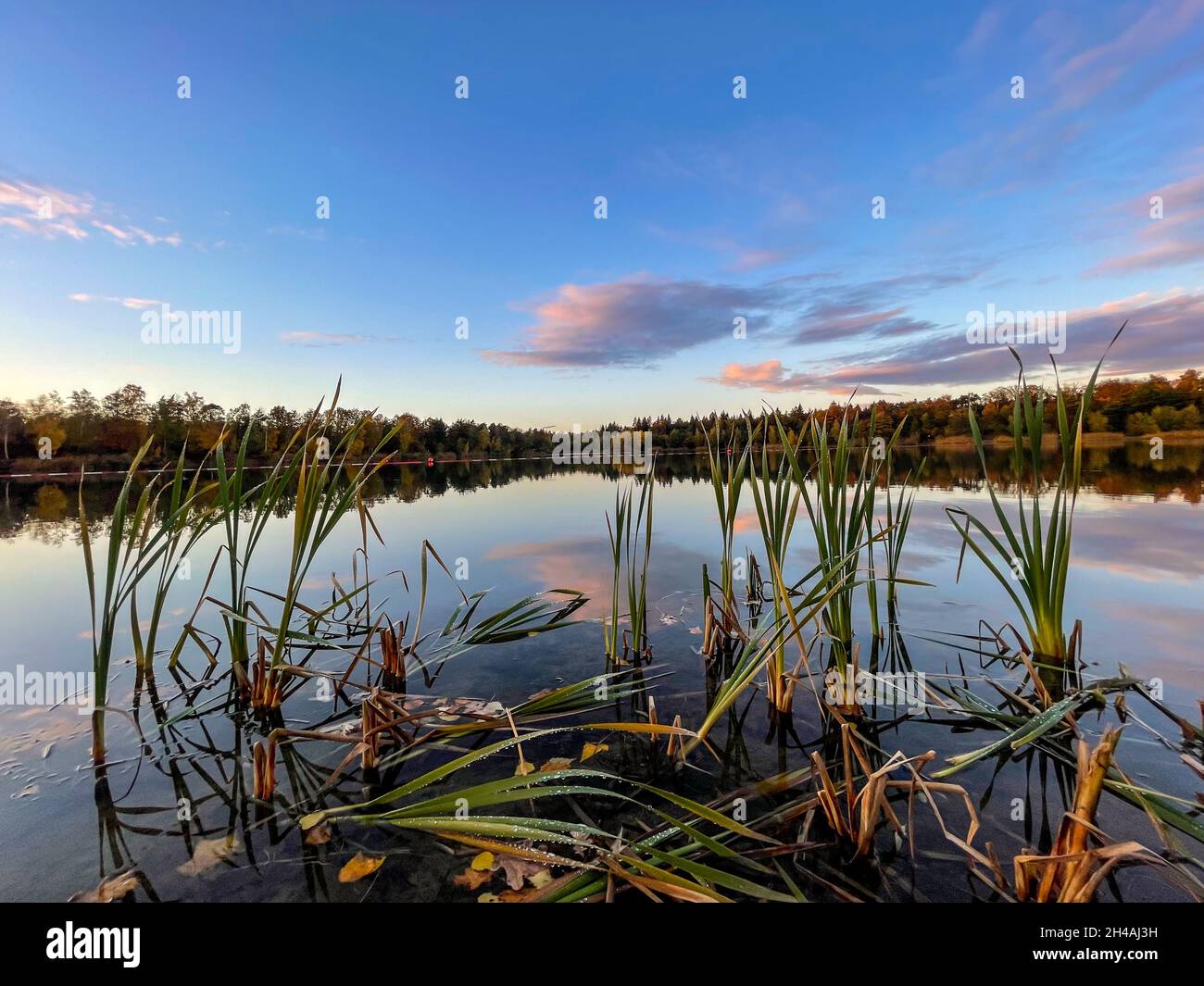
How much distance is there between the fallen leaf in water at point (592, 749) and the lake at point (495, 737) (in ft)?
0.21

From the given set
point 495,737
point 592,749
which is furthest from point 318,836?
point 592,749

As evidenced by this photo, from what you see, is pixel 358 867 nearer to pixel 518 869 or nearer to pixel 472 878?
pixel 472 878

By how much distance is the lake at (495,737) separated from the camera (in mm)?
1606

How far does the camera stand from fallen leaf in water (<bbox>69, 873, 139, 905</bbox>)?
1.48m

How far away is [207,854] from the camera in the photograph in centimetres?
169

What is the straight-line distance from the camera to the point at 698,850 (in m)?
1.58

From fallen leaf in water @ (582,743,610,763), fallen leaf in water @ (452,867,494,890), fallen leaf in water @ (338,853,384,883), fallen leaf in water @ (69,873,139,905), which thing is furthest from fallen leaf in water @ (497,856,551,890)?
fallen leaf in water @ (69,873,139,905)

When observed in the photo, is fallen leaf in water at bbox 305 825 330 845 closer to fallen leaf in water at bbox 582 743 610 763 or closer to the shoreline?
fallen leaf in water at bbox 582 743 610 763

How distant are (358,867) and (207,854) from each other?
0.57 m

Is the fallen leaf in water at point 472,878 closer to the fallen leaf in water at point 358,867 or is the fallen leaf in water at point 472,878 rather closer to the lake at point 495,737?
the lake at point 495,737

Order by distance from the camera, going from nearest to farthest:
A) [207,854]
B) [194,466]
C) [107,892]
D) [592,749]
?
[107,892] < [207,854] < [592,749] < [194,466]

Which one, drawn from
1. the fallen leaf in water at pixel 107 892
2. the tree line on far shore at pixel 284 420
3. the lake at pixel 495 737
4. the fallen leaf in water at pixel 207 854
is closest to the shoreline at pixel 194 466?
the tree line on far shore at pixel 284 420

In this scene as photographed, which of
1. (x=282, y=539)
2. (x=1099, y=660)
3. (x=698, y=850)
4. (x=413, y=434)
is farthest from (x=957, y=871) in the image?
(x=413, y=434)
